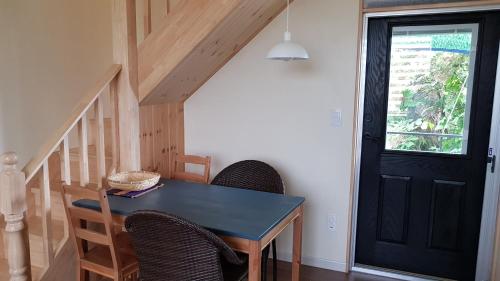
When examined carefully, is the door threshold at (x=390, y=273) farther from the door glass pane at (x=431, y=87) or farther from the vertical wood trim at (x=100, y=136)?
the vertical wood trim at (x=100, y=136)

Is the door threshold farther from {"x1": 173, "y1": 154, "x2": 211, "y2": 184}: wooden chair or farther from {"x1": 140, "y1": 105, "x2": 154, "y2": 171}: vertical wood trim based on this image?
{"x1": 140, "y1": 105, "x2": 154, "y2": 171}: vertical wood trim

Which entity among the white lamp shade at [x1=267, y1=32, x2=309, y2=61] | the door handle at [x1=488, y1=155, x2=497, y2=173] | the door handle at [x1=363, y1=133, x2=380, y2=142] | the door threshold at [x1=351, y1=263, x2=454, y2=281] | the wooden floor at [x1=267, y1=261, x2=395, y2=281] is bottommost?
the wooden floor at [x1=267, y1=261, x2=395, y2=281]

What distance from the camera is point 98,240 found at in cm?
211

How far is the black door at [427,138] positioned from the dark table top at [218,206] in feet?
3.12

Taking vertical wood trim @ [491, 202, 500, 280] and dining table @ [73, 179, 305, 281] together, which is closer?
dining table @ [73, 179, 305, 281]

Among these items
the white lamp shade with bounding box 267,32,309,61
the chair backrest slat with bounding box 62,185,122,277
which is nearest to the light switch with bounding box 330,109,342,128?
the white lamp shade with bounding box 267,32,309,61

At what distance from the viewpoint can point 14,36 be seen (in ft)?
10.1

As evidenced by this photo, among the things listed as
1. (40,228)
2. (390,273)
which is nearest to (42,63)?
(40,228)

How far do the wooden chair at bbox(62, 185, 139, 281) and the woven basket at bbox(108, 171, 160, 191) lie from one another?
290mm

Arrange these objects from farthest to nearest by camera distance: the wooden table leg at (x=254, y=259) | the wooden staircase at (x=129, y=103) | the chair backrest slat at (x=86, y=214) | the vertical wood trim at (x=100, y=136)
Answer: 1. the vertical wood trim at (x=100, y=136)
2. the wooden staircase at (x=129, y=103)
3. the chair backrest slat at (x=86, y=214)
4. the wooden table leg at (x=254, y=259)

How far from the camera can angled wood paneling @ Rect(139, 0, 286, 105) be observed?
2.46 meters

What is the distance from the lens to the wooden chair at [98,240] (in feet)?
6.70

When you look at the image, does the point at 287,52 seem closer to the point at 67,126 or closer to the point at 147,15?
the point at 147,15

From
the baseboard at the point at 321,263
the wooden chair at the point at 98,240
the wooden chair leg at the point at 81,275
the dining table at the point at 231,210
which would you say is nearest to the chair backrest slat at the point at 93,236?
the wooden chair at the point at 98,240
